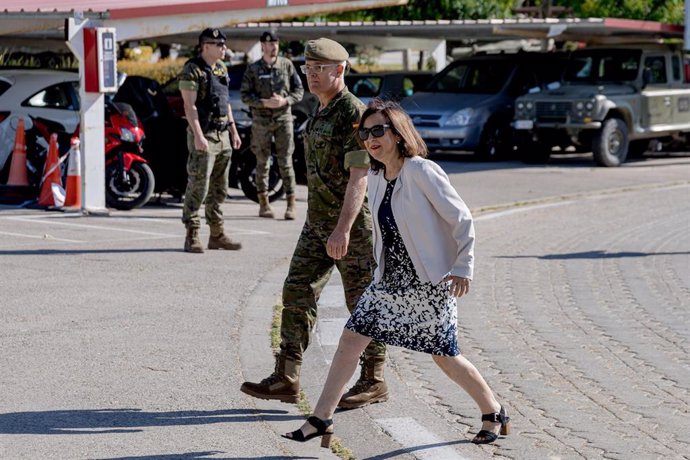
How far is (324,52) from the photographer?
6.51 m

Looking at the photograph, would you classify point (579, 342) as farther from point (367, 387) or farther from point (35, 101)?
point (35, 101)

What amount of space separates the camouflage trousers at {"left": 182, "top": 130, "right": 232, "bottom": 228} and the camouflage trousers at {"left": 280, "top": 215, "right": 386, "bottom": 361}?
483cm

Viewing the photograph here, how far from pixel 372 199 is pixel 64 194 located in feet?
32.2

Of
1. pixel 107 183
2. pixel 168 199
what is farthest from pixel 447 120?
pixel 107 183

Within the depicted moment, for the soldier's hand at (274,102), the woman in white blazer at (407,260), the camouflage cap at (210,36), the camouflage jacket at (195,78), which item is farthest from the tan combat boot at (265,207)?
the woman in white blazer at (407,260)

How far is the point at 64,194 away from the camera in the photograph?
15.2 meters

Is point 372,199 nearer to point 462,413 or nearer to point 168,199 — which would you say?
point 462,413

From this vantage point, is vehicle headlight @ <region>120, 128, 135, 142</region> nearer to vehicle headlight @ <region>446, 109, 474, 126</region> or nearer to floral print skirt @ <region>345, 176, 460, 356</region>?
vehicle headlight @ <region>446, 109, 474, 126</region>

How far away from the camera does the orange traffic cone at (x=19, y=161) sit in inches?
631

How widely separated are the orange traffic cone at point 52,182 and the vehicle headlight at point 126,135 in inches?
30.4

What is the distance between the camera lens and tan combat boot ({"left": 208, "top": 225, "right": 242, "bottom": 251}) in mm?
11992

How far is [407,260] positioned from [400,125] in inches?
23.0

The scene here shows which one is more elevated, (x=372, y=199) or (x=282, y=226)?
(x=372, y=199)

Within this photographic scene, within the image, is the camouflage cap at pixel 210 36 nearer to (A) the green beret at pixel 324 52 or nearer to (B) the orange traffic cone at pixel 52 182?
(B) the orange traffic cone at pixel 52 182
